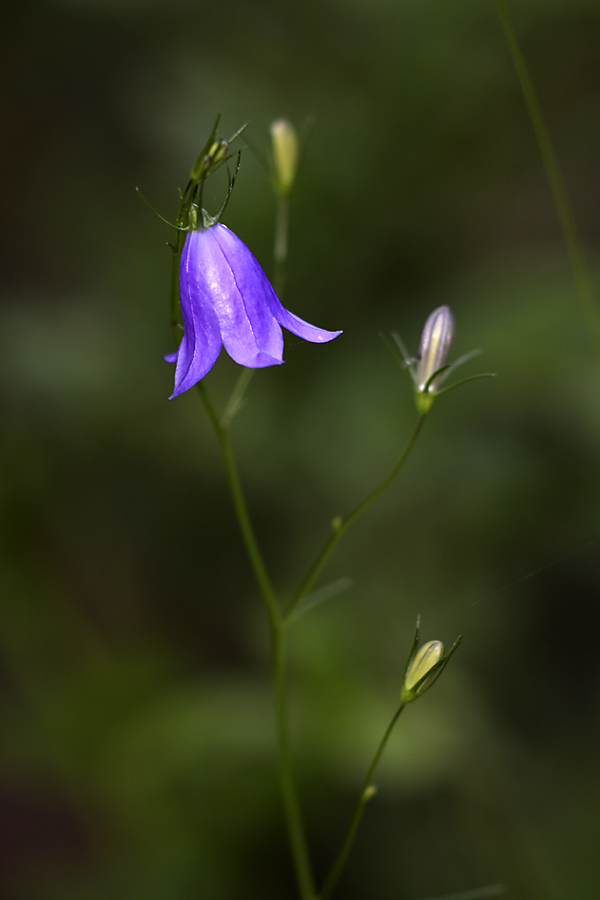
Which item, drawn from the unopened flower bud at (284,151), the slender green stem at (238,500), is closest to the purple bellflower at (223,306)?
the slender green stem at (238,500)

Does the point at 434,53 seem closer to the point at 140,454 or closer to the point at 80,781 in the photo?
the point at 140,454

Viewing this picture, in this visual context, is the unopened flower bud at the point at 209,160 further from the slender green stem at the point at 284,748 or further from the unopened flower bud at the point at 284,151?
the slender green stem at the point at 284,748

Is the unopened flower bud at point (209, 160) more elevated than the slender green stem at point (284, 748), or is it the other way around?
the unopened flower bud at point (209, 160)

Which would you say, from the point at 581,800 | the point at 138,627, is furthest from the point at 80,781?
the point at 581,800

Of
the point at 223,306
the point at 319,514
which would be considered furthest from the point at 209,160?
the point at 319,514

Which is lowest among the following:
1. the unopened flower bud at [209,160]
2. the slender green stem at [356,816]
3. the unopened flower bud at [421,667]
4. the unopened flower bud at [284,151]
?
the slender green stem at [356,816]

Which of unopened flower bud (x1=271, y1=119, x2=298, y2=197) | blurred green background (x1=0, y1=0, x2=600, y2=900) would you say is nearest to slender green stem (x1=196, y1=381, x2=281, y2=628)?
unopened flower bud (x1=271, y1=119, x2=298, y2=197)
